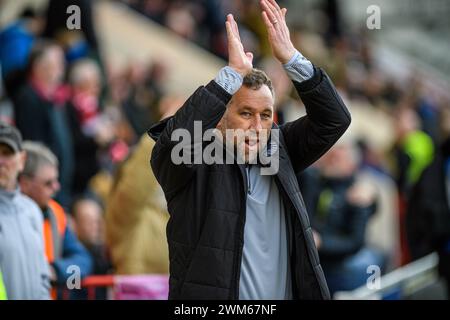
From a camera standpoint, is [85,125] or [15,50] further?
[15,50]

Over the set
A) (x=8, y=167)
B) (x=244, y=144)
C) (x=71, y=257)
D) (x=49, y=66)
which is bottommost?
(x=71, y=257)

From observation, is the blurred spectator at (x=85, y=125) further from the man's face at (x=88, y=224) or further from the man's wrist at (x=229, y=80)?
the man's wrist at (x=229, y=80)

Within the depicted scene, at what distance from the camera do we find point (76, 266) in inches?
251

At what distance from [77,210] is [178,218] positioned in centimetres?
391

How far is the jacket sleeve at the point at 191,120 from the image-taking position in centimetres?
409

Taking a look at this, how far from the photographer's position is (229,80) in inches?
164

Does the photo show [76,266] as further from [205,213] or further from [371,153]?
[371,153]

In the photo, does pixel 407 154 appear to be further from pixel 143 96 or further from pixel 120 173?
pixel 120 173

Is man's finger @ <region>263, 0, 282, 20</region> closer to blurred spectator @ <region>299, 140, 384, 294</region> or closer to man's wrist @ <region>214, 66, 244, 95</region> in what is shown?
man's wrist @ <region>214, 66, 244, 95</region>

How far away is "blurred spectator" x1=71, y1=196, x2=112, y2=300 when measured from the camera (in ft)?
25.2

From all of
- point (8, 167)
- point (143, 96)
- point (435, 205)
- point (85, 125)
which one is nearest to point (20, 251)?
point (8, 167)

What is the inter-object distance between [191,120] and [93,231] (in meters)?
3.97

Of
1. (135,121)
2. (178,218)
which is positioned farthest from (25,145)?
(135,121)
